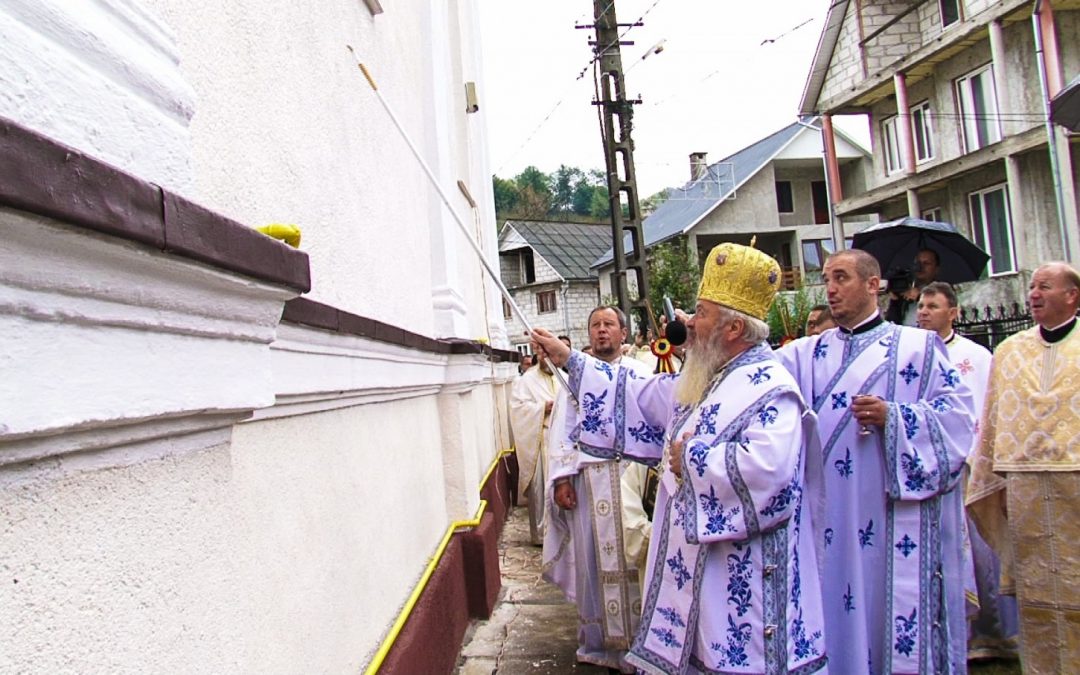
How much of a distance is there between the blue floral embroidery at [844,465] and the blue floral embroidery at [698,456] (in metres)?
1.05

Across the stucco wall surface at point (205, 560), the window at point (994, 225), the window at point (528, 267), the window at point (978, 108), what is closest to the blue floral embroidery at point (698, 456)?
the stucco wall surface at point (205, 560)

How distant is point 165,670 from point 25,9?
87 centimetres

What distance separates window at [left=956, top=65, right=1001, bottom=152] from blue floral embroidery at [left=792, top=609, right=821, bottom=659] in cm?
1676

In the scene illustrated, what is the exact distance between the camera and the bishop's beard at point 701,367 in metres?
3.26

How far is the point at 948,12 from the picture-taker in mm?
18031

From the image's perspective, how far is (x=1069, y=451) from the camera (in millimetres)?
3943

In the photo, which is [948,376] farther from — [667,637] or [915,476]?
[667,637]

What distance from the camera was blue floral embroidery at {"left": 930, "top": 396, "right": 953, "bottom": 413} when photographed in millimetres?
3615

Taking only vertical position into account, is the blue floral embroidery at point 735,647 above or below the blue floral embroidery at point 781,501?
below

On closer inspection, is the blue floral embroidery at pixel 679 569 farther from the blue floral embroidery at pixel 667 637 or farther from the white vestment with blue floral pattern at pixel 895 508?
the white vestment with blue floral pattern at pixel 895 508

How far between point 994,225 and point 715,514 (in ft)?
56.0

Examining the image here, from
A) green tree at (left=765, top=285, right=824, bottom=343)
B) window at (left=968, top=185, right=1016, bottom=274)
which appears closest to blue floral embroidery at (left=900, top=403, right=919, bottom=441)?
green tree at (left=765, top=285, right=824, bottom=343)

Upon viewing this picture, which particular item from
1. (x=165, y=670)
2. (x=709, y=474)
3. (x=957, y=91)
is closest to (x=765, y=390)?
(x=709, y=474)

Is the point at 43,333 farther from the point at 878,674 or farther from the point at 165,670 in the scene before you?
the point at 878,674
